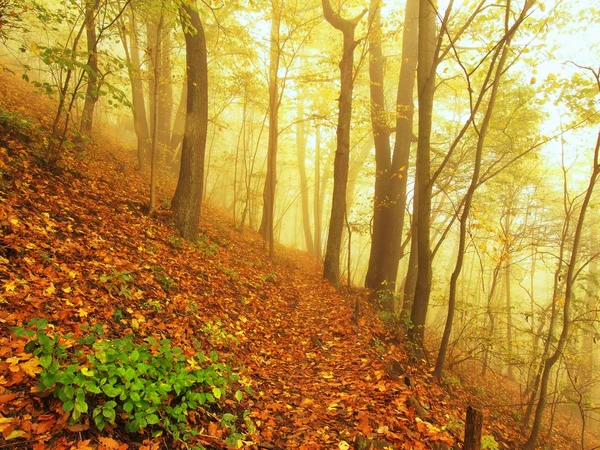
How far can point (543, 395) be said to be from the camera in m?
5.90

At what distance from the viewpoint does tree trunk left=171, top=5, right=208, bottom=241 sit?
748 centimetres

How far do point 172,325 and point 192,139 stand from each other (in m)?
4.71

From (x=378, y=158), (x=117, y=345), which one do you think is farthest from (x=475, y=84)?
(x=117, y=345)

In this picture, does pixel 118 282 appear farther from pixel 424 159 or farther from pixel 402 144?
pixel 402 144

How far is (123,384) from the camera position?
8.88 feet

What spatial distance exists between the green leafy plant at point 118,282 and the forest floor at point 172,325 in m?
0.02

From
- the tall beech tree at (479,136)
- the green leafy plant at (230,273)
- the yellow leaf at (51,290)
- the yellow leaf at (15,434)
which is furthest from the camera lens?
the green leafy plant at (230,273)

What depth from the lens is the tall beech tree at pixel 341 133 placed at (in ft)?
30.9

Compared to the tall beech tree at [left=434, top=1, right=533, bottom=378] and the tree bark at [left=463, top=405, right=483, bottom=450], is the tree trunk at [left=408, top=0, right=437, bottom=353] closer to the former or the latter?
the tall beech tree at [left=434, top=1, right=533, bottom=378]

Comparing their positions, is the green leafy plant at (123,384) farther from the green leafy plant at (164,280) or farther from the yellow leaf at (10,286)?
the green leafy plant at (164,280)

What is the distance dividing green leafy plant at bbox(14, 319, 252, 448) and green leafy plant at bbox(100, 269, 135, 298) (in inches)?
38.1

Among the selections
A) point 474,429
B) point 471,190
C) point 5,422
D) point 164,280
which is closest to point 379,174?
point 471,190

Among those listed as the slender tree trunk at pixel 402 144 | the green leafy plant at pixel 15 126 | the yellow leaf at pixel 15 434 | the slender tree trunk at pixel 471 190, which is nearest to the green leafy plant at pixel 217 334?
the yellow leaf at pixel 15 434

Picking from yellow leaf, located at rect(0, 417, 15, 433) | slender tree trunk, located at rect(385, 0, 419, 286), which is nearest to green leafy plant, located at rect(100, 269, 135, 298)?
yellow leaf, located at rect(0, 417, 15, 433)
